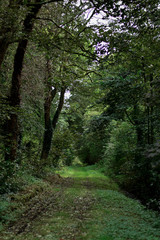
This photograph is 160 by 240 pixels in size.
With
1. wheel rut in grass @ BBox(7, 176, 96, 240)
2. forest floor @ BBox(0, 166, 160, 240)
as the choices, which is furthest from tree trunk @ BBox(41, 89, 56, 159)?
wheel rut in grass @ BBox(7, 176, 96, 240)

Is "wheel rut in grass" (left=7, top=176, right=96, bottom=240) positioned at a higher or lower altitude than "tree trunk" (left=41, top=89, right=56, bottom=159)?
lower

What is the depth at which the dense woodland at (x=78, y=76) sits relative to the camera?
5310 mm

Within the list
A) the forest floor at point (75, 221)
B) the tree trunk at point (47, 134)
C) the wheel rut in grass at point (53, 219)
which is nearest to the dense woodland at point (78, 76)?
the tree trunk at point (47, 134)

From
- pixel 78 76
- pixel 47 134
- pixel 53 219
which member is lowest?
pixel 53 219

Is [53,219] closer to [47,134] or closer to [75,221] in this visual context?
[75,221]

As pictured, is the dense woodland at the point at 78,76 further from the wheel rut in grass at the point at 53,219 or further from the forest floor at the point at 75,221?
the wheel rut in grass at the point at 53,219

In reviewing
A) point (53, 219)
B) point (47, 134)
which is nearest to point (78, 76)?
point (53, 219)

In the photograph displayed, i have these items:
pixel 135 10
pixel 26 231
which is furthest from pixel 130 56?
pixel 26 231

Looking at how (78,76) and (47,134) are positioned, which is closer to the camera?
(78,76)

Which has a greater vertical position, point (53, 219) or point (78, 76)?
point (78, 76)

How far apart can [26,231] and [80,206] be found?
2.98 metres

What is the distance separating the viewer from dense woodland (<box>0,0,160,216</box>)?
5.31 m

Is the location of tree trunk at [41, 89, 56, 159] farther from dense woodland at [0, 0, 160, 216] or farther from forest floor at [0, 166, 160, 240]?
forest floor at [0, 166, 160, 240]

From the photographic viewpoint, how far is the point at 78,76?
822 centimetres
